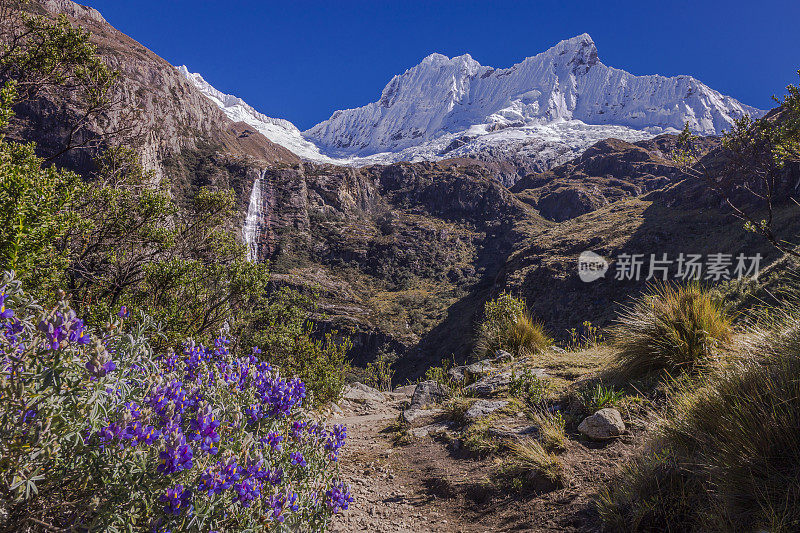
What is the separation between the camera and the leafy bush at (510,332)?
9383 millimetres

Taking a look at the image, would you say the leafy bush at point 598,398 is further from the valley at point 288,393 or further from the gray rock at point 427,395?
the gray rock at point 427,395

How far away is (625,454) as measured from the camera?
376 cm

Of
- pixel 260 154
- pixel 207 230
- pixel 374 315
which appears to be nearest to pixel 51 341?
pixel 207 230

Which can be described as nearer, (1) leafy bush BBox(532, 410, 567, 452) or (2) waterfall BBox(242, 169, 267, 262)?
(1) leafy bush BBox(532, 410, 567, 452)

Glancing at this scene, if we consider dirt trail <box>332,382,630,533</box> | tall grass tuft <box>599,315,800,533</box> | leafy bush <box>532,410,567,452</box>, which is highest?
tall grass tuft <box>599,315,800,533</box>

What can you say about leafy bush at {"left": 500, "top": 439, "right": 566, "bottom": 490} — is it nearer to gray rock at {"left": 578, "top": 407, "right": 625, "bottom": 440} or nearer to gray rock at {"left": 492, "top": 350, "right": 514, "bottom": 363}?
gray rock at {"left": 578, "top": 407, "right": 625, "bottom": 440}

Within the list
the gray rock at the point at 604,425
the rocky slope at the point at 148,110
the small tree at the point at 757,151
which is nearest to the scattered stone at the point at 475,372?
the gray rock at the point at 604,425

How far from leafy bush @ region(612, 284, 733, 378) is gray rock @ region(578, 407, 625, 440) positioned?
4.56 ft

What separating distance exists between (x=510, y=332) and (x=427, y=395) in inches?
114

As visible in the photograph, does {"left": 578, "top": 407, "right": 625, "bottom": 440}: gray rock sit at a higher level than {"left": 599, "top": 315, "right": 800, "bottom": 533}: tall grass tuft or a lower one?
lower

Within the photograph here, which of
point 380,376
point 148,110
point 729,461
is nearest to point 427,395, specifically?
point 729,461

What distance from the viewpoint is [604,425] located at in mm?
4207

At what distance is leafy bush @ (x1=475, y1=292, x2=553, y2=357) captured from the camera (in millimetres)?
9383

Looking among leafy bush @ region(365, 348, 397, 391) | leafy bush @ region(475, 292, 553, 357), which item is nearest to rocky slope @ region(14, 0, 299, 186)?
leafy bush @ region(365, 348, 397, 391)
